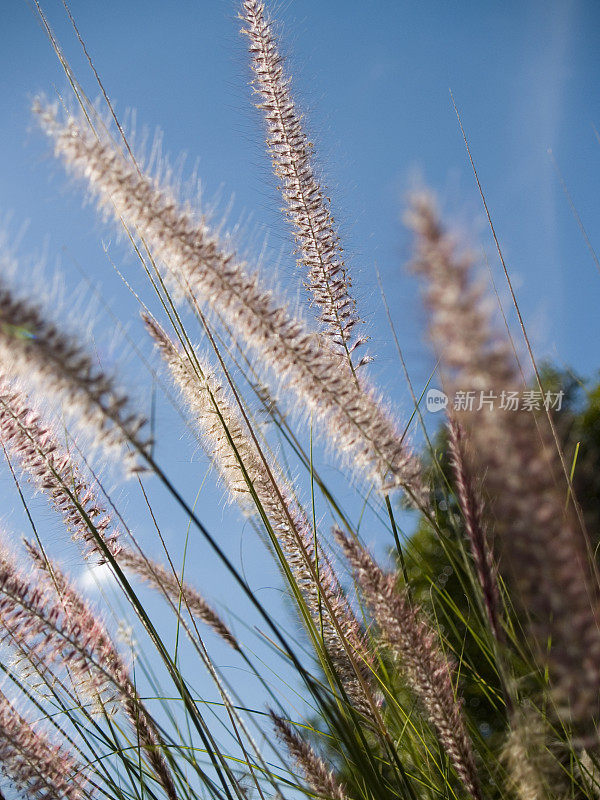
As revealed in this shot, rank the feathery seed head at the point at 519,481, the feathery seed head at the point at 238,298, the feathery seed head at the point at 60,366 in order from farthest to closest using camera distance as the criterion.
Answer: the feathery seed head at the point at 238,298, the feathery seed head at the point at 60,366, the feathery seed head at the point at 519,481

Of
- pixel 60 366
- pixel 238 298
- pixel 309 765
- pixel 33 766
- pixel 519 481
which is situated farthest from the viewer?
pixel 309 765

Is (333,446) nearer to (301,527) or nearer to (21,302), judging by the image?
(301,527)

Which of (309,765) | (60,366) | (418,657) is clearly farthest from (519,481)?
(309,765)

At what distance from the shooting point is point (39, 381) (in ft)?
3.42

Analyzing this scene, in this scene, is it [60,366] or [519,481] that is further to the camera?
[60,366]

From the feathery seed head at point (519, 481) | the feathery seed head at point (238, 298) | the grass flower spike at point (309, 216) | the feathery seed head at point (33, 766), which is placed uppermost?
the grass flower spike at point (309, 216)

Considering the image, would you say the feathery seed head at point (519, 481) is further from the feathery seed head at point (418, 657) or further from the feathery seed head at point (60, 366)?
the feathery seed head at point (418, 657)

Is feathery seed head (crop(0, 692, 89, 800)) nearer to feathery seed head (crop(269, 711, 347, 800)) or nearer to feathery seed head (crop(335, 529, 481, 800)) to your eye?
feathery seed head (crop(269, 711, 347, 800))

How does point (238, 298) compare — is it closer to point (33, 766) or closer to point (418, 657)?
point (418, 657)

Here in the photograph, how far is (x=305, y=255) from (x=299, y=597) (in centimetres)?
106

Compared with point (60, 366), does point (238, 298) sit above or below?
above

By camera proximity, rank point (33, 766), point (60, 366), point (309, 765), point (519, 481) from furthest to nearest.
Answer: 1. point (309, 765)
2. point (33, 766)
3. point (60, 366)
4. point (519, 481)

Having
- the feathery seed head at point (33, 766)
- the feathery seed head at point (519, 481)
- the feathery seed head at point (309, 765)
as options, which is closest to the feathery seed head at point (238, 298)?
the feathery seed head at point (519, 481)

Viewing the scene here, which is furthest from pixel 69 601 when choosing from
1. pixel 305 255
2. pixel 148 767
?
pixel 305 255
